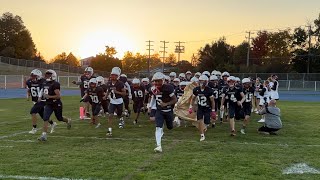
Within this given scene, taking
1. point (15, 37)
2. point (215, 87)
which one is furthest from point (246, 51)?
point (215, 87)

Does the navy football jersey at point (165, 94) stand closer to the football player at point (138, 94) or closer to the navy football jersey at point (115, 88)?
the navy football jersey at point (115, 88)

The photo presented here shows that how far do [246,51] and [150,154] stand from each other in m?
74.3

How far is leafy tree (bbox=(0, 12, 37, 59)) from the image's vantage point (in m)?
85.9

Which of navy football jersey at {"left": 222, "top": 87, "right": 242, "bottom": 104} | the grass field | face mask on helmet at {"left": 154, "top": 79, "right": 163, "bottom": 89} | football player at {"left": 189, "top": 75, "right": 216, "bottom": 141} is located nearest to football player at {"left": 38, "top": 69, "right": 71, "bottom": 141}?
the grass field

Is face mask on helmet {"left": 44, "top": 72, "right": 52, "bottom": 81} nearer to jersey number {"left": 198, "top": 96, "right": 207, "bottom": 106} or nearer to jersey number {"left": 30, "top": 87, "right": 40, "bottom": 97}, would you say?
jersey number {"left": 30, "top": 87, "right": 40, "bottom": 97}

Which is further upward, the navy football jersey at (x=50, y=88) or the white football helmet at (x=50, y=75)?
the white football helmet at (x=50, y=75)

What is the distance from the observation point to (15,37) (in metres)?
86.8

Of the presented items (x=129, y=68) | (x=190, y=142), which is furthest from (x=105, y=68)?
(x=190, y=142)

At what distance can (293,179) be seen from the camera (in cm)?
693

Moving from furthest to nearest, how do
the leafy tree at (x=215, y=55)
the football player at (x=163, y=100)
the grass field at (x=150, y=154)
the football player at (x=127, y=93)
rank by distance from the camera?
the leafy tree at (x=215, y=55) < the football player at (x=127, y=93) < the football player at (x=163, y=100) < the grass field at (x=150, y=154)

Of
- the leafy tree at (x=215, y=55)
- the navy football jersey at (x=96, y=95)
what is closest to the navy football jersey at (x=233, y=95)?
the navy football jersey at (x=96, y=95)

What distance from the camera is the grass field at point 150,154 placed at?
7.22 metres

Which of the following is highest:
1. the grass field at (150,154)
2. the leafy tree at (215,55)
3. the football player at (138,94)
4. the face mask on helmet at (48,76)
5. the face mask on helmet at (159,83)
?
the leafy tree at (215,55)

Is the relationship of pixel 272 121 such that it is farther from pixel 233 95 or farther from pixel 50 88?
pixel 50 88
